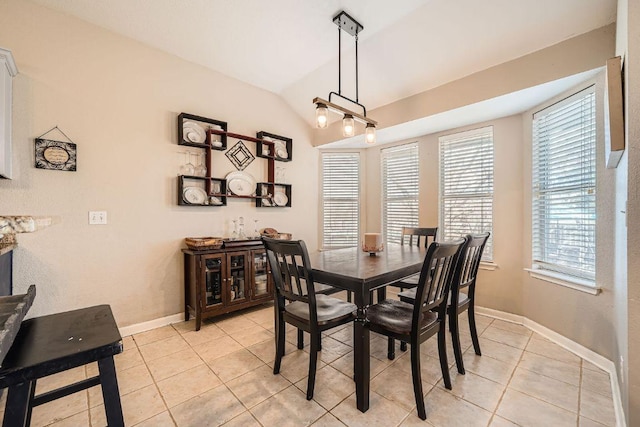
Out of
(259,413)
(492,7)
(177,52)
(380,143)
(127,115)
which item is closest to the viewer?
(259,413)

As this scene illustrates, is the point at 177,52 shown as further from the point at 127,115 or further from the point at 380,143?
the point at 380,143

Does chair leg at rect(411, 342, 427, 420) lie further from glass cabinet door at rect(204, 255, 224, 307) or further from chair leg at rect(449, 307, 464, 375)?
glass cabinet door at rect(204, 255, 224, 307)

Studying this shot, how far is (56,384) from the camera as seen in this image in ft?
6.42

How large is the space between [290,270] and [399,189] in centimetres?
264

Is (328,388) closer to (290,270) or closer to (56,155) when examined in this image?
(290,270)

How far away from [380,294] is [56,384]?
2.59m

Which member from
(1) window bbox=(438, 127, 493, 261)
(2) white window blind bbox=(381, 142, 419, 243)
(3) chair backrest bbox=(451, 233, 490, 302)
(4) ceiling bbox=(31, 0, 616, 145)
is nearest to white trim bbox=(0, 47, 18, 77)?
(4) ceiling bbox=(31, 0, 616, 145)

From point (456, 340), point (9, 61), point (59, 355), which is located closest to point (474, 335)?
point (456, 340)

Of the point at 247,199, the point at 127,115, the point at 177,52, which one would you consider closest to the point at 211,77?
the point at 177,52

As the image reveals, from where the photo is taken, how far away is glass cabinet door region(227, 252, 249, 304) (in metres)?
3.03

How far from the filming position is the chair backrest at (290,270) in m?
1.73

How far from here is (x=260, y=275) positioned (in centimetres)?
332

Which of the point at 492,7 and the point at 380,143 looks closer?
the point at 492,7

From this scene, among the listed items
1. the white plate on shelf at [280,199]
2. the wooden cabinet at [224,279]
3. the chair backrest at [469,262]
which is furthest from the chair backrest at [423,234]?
the wooden cabinet at [224,279]
